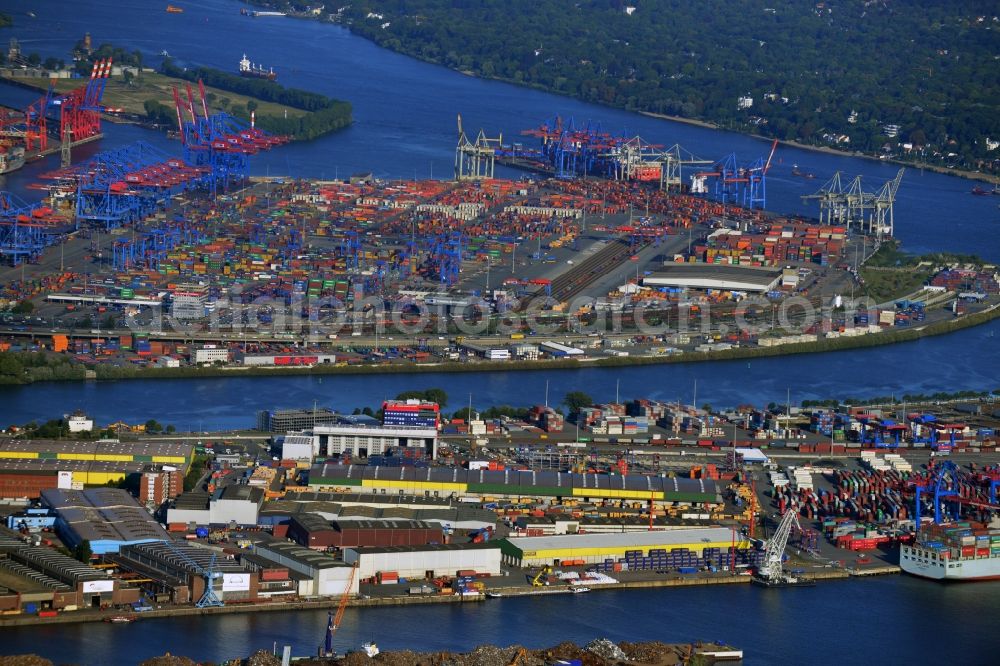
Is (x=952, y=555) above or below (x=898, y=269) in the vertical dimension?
below

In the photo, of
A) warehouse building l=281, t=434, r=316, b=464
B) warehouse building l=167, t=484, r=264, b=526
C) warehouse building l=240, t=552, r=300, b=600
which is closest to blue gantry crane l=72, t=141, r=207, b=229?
warehouse building l=281, t=434, r=316, b=464

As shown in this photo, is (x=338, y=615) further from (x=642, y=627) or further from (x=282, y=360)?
(x=282, y=360)

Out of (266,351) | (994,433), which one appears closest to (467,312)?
(266,351)

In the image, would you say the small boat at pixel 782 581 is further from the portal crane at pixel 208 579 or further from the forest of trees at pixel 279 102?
the forest of trees at pixel 279 102

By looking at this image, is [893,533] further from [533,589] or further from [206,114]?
[206,114]

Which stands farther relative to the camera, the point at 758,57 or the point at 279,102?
the point at 758,57

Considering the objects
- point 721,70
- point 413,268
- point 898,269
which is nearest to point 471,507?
point 413,268

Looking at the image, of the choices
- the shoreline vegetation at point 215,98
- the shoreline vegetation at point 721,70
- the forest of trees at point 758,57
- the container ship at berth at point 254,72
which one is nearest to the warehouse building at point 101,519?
the shoreline vegetation at point 215,98
